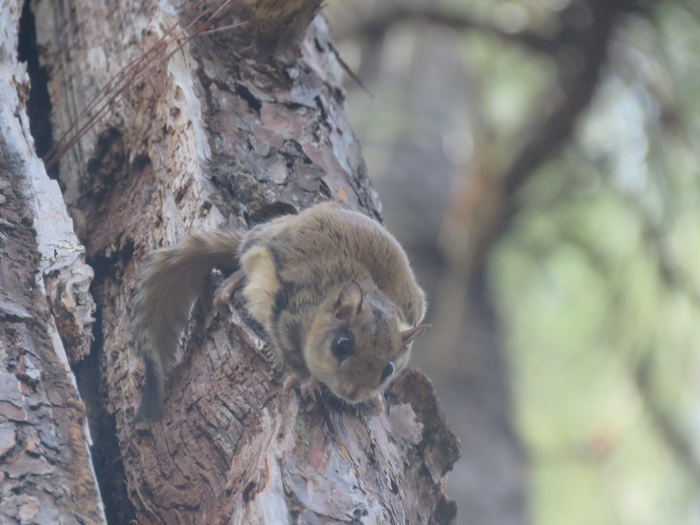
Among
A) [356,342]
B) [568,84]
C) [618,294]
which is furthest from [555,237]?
[356,342]

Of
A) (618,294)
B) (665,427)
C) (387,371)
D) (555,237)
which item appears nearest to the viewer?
(387,371)

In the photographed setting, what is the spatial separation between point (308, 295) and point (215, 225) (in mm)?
406

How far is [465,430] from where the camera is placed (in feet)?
12.6

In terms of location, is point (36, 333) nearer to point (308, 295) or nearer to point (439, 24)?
point (308, 295)

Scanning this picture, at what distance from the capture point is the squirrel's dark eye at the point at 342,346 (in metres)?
1.91

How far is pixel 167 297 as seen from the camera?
1851 millimetres

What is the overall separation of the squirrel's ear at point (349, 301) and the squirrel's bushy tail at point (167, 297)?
36 cm

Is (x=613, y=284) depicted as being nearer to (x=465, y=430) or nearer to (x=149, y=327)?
(x=465, y=430)

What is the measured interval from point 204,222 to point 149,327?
0.33 metres

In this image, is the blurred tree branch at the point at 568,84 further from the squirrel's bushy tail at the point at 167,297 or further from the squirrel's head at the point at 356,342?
the squirrel's bushy tail at the point at 167,297

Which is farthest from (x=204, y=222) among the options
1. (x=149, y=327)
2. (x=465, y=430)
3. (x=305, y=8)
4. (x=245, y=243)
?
(x=465, y=430)

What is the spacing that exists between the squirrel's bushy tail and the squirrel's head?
1.22 ft

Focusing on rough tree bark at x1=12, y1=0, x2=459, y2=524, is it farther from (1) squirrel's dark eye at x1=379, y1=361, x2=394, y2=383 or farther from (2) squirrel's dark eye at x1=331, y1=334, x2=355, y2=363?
(2) squirrel's dark eye at x1=331, y1=334, x2=355, y2=363

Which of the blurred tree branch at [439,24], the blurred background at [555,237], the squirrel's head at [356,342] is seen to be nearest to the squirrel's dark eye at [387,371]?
the squirrel's head at [356,342]
